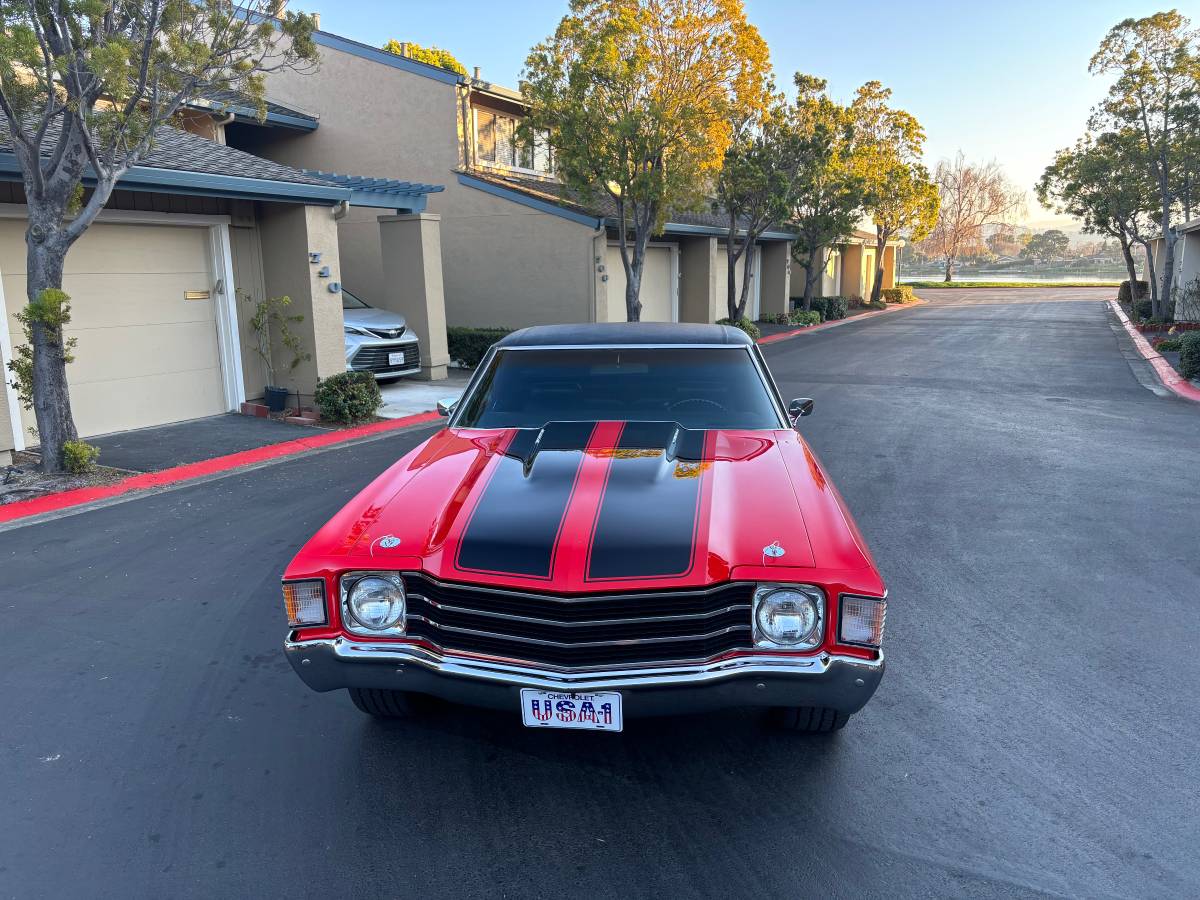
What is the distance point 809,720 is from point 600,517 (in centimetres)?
121

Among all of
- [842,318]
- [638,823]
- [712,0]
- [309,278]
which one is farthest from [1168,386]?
[842,318]

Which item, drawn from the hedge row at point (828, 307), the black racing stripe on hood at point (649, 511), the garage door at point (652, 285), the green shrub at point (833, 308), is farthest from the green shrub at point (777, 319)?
the black racing stripe on hood at point (649, 511)

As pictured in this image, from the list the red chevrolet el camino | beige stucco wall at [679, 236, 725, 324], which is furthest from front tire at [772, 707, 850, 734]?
beige stucco wall at [679, 236, 725, 324]

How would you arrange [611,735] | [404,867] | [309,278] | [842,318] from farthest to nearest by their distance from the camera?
[842,318] < [309,278] < [611,735] < [404,867]

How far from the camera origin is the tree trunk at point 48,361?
25.6 feet

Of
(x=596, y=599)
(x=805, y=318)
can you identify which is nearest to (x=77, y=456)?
(x=596, y=599)

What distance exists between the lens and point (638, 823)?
3068 millimetres

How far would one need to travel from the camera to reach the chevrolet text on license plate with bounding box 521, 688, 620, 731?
286 centimetres

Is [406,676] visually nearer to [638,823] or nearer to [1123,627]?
[638,823]

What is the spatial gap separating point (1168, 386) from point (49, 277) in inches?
619

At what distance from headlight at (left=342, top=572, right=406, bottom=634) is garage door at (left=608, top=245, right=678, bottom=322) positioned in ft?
57.5

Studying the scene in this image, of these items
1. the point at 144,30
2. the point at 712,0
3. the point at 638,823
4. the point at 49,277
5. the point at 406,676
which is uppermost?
the point at 712,0

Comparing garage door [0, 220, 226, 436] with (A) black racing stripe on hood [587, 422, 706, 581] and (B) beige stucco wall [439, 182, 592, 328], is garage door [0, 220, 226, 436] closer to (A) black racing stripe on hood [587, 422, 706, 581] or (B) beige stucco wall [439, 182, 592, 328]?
(B) beige stucco wall [439, 182, 592, 328]

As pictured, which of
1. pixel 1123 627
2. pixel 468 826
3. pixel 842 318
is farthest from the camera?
pixel 842 318
